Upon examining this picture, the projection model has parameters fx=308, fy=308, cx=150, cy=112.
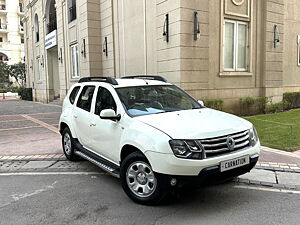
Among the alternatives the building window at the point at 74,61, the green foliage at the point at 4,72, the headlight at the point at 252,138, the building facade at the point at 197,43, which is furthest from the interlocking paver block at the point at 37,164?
the green foliage at the point at 4,72

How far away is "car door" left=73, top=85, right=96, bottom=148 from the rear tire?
0.43 meters

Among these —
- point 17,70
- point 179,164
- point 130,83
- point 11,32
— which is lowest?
point 179,164

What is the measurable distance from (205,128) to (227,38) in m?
8.84

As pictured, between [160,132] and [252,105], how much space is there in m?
9.52

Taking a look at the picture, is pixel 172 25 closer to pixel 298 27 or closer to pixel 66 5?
pixel 298 27

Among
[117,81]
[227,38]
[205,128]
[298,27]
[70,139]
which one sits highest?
[298,27]

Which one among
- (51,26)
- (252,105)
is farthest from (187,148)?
(51,26)

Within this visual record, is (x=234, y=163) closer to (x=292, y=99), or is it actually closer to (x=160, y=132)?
(x=160, y=132)

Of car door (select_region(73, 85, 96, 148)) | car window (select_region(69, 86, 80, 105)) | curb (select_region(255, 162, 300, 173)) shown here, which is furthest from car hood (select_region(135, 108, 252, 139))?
car window (select_region(69, 86, 80, 105))

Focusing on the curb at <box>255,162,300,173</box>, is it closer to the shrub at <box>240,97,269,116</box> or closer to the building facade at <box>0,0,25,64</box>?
the shrub at <box>240,97,269,116</box>

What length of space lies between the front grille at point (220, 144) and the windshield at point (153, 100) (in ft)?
3.76

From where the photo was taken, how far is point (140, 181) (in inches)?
165

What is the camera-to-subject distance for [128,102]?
15.9 feet

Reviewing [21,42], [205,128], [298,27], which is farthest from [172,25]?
[21,42]
